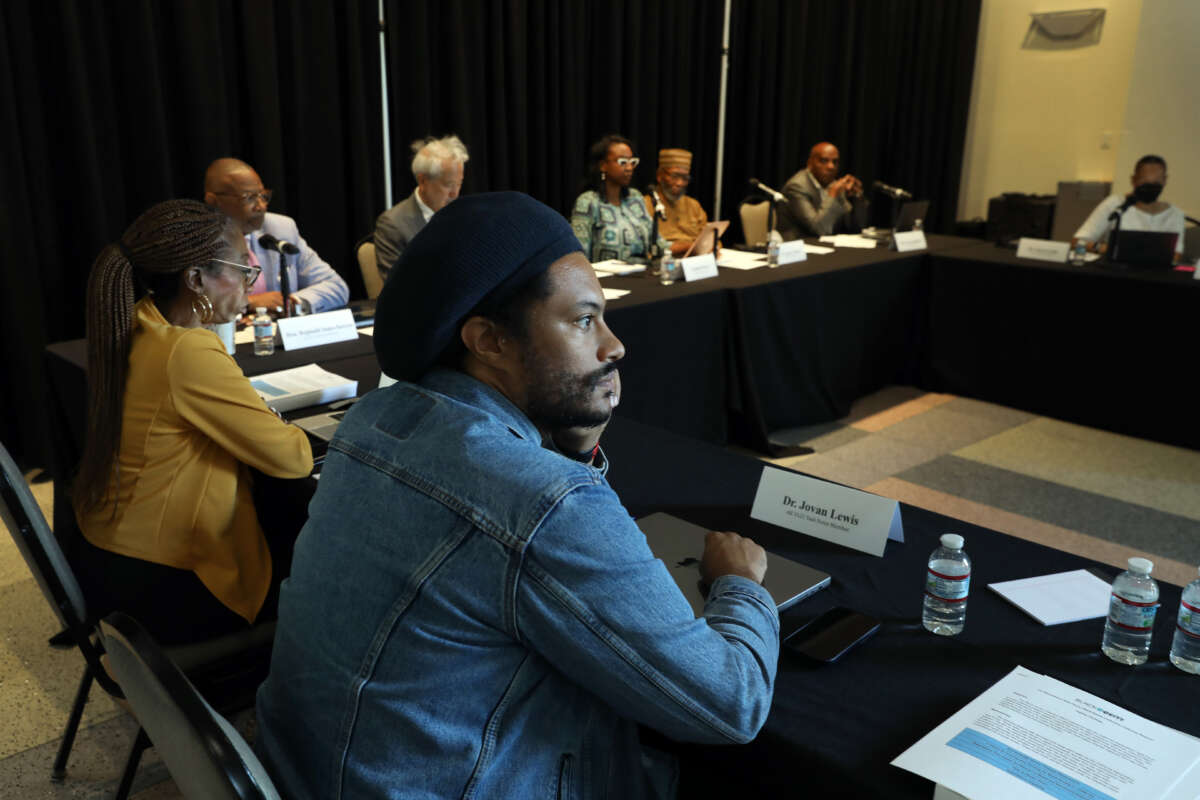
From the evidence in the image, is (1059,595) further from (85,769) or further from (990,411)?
(990,411)

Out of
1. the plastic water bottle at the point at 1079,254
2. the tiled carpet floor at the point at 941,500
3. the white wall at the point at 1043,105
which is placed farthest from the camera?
the white wall at the point at 1043,105

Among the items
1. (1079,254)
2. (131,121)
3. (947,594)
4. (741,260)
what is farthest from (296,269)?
(1079,254)

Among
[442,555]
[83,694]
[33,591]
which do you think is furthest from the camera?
[33,591]

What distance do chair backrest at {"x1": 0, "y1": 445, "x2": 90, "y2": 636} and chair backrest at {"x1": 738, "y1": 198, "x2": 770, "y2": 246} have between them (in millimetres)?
3824

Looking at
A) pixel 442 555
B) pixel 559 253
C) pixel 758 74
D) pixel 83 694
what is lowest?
pixel 83 694

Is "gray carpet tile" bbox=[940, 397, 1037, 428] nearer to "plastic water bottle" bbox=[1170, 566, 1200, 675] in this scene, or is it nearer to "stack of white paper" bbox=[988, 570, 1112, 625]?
"stack of white paper" bbox=[988, 570, 1112, 625]

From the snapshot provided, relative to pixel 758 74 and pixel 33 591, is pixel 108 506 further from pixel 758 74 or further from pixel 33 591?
pixel 758 74

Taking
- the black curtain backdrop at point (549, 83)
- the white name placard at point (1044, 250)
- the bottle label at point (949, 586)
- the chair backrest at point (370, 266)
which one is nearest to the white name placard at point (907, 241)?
the white name placard at point (1044, 250)

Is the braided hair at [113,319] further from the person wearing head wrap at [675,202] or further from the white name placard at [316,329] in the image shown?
the person wearing head wrap at [675,202]

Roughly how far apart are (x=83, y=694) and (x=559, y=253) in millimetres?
1454

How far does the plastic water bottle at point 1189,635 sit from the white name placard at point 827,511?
0.36 metres

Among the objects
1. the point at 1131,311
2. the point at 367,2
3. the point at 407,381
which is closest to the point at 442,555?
the point at 407,381

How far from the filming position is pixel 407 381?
0.94 metres

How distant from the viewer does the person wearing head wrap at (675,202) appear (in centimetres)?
443
